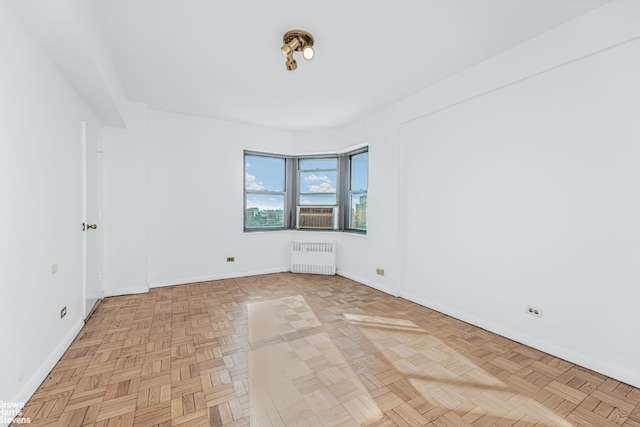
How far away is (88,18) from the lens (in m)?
2.10

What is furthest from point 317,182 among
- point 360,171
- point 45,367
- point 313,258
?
point 45,367

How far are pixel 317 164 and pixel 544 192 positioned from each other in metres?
3.72

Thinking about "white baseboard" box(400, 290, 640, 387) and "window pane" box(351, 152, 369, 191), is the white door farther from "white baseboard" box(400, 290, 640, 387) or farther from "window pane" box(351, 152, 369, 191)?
"white baseboard" box(400, 290, 640, 387)

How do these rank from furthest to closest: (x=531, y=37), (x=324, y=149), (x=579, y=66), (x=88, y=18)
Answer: (x=324, y=149) → (x=531, y=37) → (x=579, y=66) → (x=88, y=18)

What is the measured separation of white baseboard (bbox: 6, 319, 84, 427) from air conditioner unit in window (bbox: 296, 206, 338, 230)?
350cm

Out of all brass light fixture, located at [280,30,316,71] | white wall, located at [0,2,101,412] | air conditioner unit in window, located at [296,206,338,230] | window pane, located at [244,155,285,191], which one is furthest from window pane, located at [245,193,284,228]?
brass light fixture, located at [280,30,316,71]

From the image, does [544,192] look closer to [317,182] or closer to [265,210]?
[317,182]

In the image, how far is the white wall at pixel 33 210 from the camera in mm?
1656

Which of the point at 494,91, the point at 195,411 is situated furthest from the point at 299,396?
the point at 494,91

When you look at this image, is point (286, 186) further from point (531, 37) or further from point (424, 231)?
point (531, 37)

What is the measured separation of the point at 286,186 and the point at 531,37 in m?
4.09

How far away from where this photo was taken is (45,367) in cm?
207

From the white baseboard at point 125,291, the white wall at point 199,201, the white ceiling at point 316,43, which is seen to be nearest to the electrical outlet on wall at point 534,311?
the white ceiling at point 316,43

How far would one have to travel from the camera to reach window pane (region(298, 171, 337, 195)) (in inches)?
215
